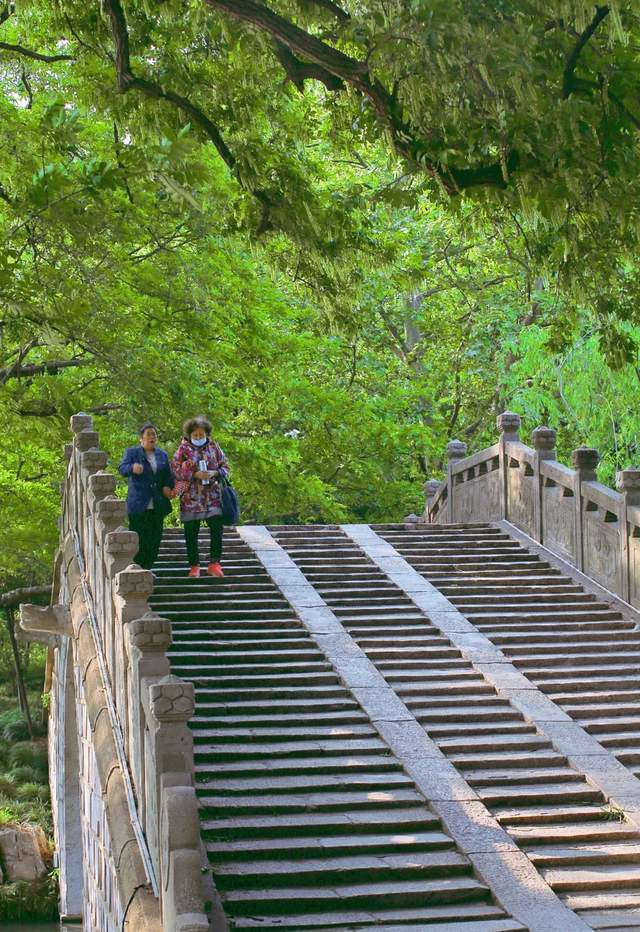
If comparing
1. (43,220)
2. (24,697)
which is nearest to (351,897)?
(43,220)

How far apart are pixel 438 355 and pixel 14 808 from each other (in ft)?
45.0

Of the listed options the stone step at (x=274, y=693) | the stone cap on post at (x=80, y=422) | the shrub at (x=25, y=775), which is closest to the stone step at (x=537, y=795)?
the stone step at (x=274, y=693)

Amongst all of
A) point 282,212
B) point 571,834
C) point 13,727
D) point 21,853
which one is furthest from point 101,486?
point 13,727

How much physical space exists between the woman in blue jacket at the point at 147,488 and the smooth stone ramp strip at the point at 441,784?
1.62 metres

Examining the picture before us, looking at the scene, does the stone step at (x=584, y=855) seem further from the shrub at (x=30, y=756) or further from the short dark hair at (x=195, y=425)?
the shrub at (x=30, y=756)

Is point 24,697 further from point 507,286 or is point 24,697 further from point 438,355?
point 507,286

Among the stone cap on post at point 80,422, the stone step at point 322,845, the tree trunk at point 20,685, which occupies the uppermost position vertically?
the stone cap on post at point 80,422

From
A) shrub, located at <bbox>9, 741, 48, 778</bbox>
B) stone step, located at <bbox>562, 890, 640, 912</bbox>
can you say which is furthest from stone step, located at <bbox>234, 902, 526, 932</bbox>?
shrub, located at <bbox>9, 741, 48, 778</bbox>

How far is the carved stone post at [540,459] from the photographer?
1620cm

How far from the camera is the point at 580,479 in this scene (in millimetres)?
15000

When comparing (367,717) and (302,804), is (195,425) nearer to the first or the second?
(367,717)

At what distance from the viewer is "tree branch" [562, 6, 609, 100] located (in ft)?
22.5

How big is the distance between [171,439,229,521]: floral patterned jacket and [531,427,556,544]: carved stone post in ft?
16.2

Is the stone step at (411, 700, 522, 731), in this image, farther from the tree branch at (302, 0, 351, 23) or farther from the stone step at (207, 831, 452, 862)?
the tree branch at (302, 0, 351, 23)
